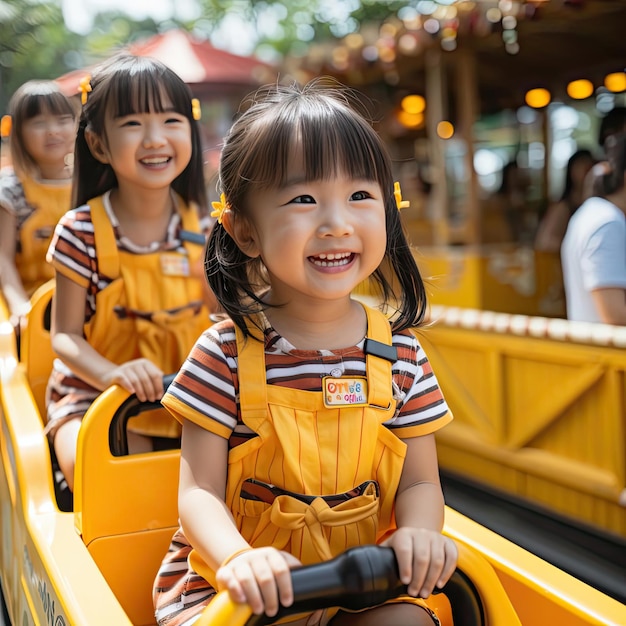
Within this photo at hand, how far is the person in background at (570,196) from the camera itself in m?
5.78

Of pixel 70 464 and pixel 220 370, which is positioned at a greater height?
pixel 220 370

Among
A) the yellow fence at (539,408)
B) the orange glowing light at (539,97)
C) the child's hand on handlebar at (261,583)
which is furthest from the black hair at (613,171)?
the orange glowing light at (539,97)

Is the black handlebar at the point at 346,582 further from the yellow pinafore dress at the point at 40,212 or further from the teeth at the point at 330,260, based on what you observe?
the yellow pinafore dress at the point at 40,212

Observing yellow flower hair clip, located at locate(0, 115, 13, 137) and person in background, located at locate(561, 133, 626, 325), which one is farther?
yellow flower hair clip, located at locate(0, 115, 13, 137)

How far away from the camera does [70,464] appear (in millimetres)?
2088

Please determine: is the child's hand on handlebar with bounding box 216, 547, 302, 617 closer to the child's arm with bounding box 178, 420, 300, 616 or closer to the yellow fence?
the child's arm with bounding box 178, 420, 300, 616

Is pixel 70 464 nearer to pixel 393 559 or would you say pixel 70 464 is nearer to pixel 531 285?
pixel 393 559

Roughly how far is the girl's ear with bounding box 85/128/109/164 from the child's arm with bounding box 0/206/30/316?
931 mm

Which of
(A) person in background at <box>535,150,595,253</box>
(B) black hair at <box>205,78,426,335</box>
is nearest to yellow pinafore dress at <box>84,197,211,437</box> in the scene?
(B) black hair at <box>205,78,426,335</box>

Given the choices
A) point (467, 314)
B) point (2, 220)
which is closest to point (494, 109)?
point (467, 314)

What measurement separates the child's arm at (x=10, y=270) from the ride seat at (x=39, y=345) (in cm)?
38

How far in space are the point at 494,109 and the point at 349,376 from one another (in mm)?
8818

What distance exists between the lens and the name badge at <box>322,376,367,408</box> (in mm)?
1375

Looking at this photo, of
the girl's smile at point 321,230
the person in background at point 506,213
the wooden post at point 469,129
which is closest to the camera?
the girl's smile at point 321,230
